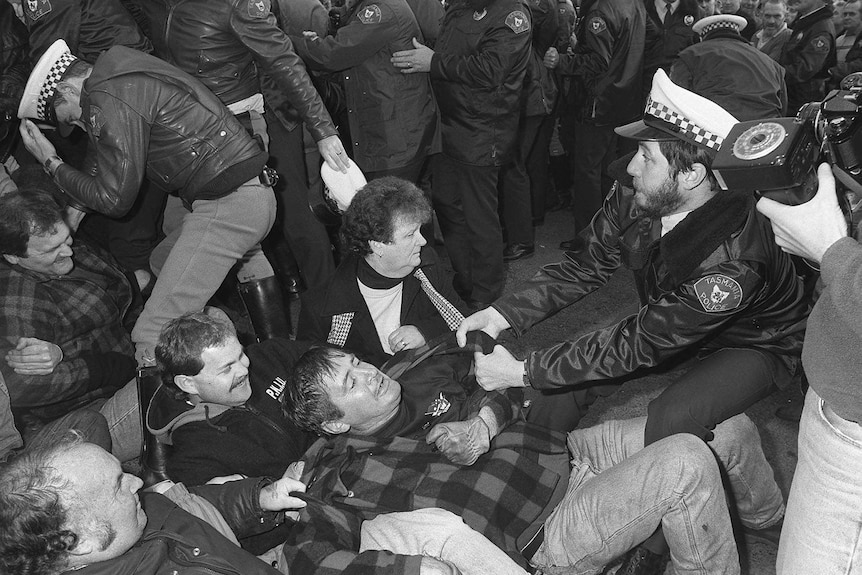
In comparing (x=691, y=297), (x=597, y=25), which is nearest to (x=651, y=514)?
(x=691, y=297)

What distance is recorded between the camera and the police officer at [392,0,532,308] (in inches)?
155

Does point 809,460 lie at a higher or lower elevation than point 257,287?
higher

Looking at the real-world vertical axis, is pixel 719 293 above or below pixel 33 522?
below

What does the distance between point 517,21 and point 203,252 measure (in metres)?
1.92

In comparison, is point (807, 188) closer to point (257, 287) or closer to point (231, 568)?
point (231, 568)

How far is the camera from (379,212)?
2.80 m

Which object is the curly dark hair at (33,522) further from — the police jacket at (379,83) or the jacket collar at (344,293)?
the police jacket at (379,83)

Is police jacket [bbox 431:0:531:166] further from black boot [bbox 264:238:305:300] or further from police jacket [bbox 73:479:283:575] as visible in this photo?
police jacket [bbox 73:479:283:575]

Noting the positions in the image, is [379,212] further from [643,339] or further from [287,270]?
[287,270]

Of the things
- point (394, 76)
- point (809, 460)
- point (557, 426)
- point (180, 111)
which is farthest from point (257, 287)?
point (809, 460)

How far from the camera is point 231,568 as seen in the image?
1.80 m

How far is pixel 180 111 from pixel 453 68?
60.5 inches

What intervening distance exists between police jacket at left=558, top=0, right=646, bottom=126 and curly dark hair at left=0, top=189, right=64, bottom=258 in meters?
3.14

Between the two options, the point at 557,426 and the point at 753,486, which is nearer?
the point at 753,486
